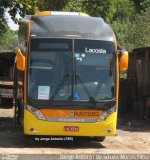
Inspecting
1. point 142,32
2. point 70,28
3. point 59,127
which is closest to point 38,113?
point 59,127

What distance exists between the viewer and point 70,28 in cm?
1363

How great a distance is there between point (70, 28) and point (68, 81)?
1.41 metres

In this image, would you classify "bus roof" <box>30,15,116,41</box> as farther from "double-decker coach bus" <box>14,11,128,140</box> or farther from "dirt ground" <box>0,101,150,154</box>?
"dirt ground" <box>0,101,150,154</box>

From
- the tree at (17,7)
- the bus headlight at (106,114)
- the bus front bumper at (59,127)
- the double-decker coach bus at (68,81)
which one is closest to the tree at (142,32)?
the tree at (17,7)

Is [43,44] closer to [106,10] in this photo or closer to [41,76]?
[41,76]

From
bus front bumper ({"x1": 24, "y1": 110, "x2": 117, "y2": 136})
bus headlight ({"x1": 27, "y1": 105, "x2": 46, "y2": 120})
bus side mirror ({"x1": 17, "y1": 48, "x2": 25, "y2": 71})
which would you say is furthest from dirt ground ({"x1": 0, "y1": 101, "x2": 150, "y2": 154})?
bus side mirror ({"x1": 17, "y1": 48, "x2": 25, "y2": 71})

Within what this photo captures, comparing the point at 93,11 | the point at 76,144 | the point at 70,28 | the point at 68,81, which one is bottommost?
the point at 76,144

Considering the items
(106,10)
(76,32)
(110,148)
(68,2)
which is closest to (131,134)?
(110,148)

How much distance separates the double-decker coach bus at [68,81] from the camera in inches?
511

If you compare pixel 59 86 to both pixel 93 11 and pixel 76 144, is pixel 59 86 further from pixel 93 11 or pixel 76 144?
pixel 93 11

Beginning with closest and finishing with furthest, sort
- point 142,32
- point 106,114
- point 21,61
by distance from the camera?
point 21,61
point 106,114
point 142,32

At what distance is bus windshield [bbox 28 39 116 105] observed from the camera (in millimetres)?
A: 13102

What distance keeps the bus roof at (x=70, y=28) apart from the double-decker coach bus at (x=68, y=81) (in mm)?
25

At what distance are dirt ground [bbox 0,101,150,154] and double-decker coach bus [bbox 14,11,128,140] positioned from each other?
42 centimetres
